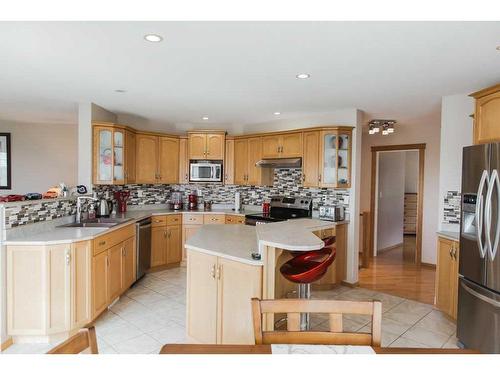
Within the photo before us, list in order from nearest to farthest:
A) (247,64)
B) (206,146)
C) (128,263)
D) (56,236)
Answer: (247,64), (56,236), (128,263), (206,146)

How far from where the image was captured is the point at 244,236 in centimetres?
286

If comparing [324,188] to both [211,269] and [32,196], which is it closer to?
[211,269]

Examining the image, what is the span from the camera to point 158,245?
4781 millimetres

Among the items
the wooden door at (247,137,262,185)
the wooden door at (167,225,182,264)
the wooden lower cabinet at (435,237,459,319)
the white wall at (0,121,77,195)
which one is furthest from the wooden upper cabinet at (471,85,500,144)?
the white wall at (0,121,77,195)

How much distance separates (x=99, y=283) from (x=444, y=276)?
11.6 ft

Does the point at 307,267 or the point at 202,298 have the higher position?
the point at 307,267

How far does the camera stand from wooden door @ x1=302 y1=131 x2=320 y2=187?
4.36m

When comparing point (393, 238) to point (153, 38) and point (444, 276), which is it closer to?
point (444, 276)

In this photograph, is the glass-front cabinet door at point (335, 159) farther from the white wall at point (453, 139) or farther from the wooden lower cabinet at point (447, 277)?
the wooden lower cabinet at point (447, 277)

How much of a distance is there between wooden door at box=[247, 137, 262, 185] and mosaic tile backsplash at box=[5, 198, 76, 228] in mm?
2601

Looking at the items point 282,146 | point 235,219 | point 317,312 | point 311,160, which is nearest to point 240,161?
point 282,146

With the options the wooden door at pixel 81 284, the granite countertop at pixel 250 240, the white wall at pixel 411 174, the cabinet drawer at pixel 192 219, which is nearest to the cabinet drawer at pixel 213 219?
the cabinet drawer at pixel 192 219

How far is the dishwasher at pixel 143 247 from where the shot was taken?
4.24 metres

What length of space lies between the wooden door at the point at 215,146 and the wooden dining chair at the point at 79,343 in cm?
447
